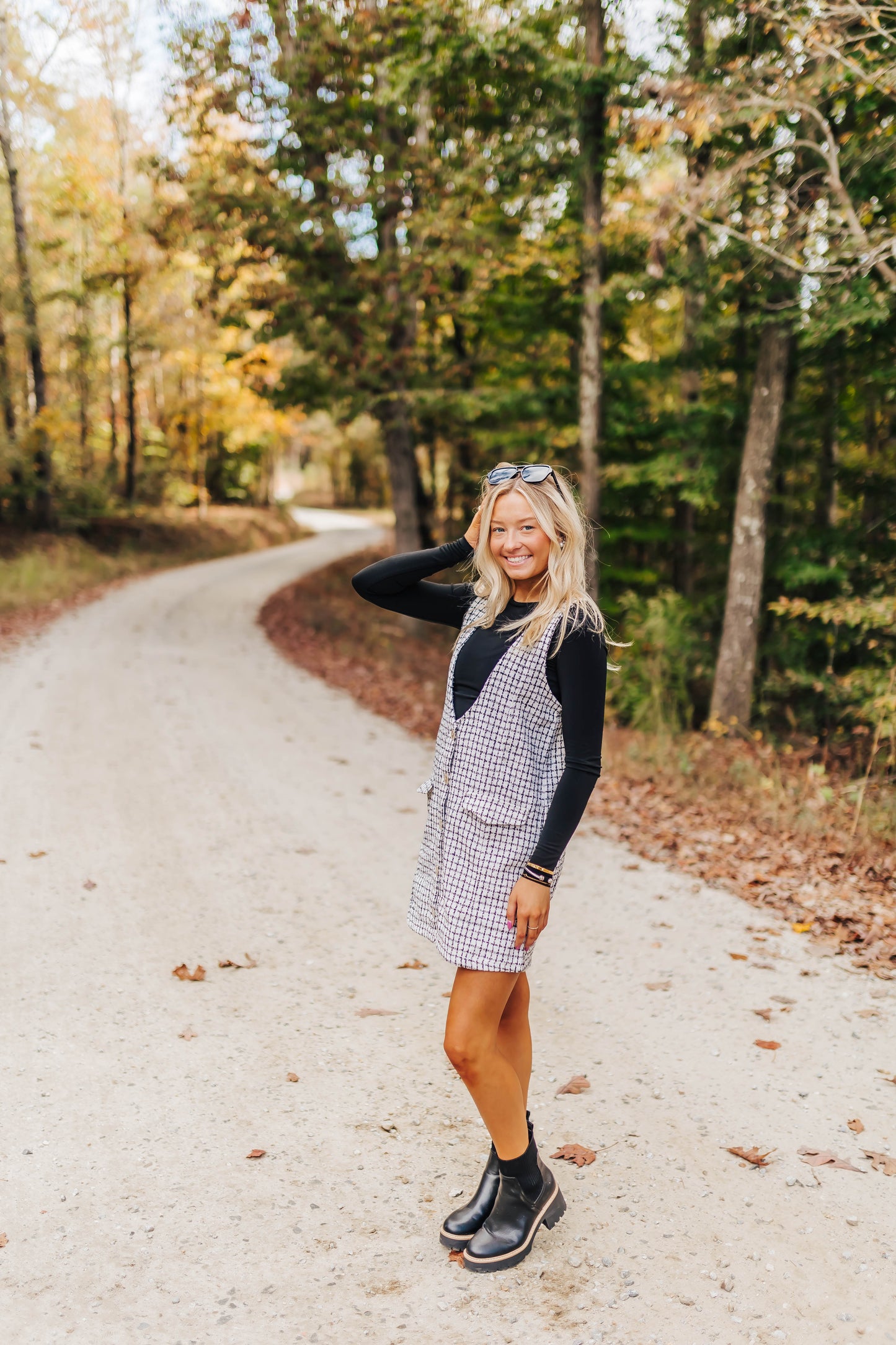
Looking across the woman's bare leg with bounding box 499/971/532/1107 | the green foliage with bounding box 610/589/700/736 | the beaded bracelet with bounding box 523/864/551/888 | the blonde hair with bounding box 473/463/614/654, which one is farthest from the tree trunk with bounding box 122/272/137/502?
the beaded bracelet with bounding box 523/864/551/888

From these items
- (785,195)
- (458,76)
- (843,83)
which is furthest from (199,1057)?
(458,76)

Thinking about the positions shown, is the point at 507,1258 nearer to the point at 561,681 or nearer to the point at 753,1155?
the point at 753,1155

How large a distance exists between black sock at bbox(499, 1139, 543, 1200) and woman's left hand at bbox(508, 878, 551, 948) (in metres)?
0.82

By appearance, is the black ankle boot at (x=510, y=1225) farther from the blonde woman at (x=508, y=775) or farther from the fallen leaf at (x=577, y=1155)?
the fallen leaf at (x=577, y=1155)

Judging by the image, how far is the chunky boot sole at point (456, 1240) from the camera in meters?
2.82

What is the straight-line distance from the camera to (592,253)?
11375mm

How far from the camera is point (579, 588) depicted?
2.62 metres

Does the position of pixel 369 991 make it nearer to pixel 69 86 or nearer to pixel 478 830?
pixel 478 830

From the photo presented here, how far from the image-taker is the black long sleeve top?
2496mm

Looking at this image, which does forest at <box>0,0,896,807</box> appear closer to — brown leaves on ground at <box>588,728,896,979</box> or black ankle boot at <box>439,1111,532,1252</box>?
brown leaves on ground at <box>588,728,896,979</box>

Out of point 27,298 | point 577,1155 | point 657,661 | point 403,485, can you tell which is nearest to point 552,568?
point 577,1155

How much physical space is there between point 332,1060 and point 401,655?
11564mm

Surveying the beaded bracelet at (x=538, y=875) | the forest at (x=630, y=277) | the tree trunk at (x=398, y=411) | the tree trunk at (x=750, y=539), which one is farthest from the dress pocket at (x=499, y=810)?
the tree trunk at (x=398, y=411)

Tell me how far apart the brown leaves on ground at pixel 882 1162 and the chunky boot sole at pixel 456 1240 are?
1.55 meters
